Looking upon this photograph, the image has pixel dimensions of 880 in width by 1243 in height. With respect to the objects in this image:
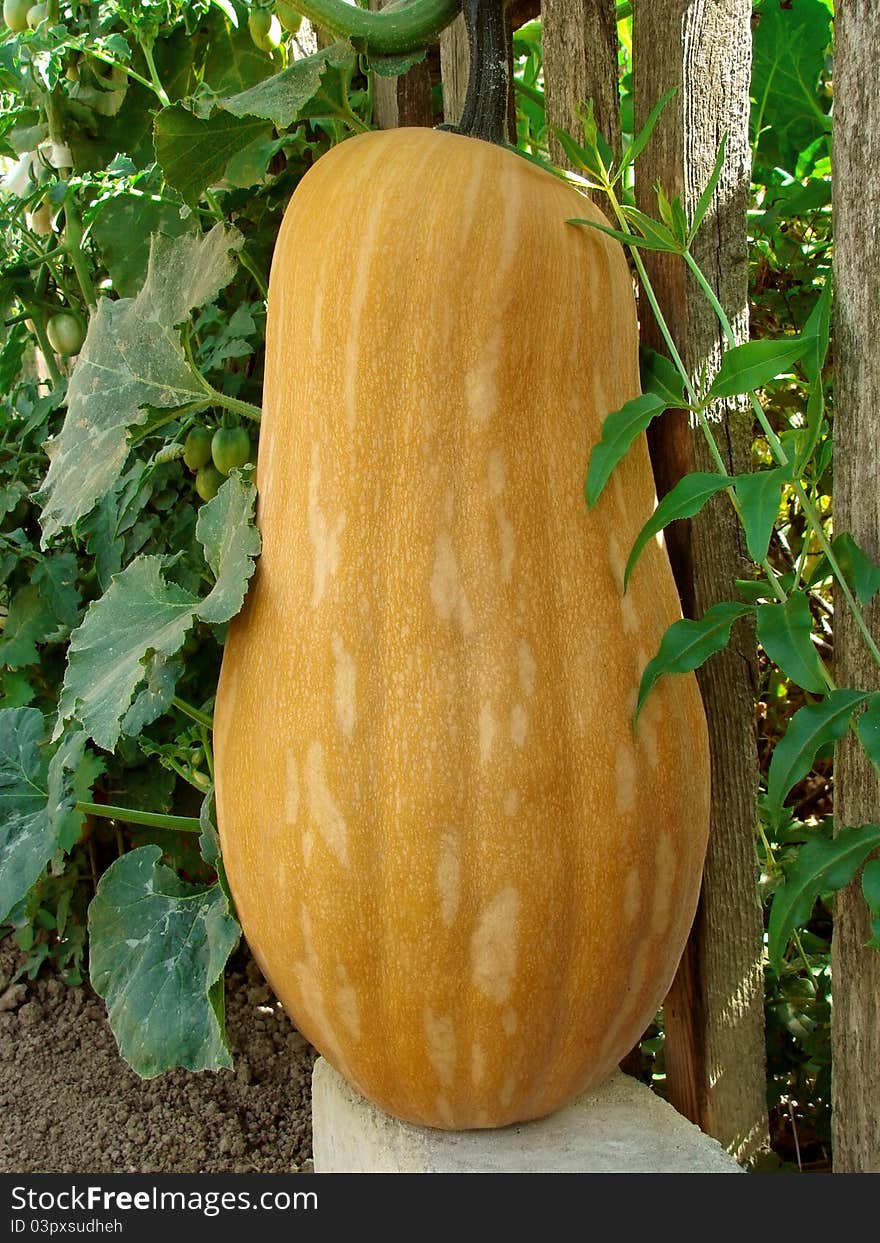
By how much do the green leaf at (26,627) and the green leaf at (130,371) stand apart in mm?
606

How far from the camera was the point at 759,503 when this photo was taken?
38.9 inches

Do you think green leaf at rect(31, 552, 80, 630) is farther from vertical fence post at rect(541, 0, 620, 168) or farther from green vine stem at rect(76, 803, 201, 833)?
vertical fence post at rect(541, 0, 620, 168)

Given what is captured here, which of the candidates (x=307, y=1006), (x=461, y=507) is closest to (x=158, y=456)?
(x=461, y=507)

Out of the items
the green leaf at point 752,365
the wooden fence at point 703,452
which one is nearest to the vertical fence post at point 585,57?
the wooden fence at point 703,452

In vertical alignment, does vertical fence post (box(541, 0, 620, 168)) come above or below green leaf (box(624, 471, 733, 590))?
above

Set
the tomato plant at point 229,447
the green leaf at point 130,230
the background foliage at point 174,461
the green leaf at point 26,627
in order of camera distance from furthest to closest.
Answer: the green leaf at point 26,627 → the green leaf at point 130,230 → the tomato plant at point 229,447 → the background foliage at point 174,461

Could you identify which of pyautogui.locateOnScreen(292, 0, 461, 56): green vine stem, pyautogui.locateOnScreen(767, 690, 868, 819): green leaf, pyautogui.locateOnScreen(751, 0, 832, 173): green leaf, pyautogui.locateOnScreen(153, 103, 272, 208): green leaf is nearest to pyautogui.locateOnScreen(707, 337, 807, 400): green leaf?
pyautogui.locateOnScreen(767, 690, 868, 819): green leaf

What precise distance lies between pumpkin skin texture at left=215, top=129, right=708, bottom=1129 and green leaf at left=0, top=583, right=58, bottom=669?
33.8 inches

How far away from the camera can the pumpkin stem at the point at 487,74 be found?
1277mm

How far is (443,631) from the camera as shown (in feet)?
3.59

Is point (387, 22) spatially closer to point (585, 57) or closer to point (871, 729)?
point (585, 57)

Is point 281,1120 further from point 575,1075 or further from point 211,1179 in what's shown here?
point 575,1075

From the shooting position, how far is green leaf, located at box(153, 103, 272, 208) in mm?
1295

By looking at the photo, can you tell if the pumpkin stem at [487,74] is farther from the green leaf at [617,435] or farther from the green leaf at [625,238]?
the green leaf at [617,435]
